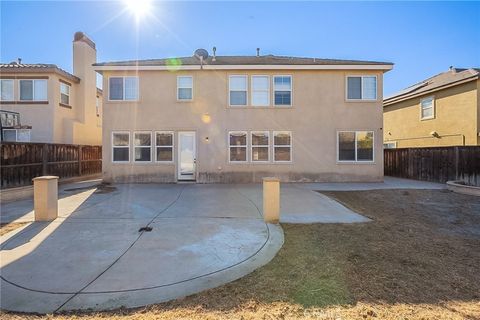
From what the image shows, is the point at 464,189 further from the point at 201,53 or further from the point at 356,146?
Result: the point at 201,53

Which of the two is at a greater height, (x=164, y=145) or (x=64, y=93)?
(x=64, y=93)

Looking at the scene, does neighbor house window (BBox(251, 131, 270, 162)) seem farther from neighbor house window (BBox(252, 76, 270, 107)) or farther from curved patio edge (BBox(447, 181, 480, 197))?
curved patio edge (BBox(447, 181, 480, 197))

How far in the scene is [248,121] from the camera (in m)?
13.8

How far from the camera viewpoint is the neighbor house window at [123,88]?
45.5 ft

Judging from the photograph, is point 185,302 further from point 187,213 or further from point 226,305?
point 187,213

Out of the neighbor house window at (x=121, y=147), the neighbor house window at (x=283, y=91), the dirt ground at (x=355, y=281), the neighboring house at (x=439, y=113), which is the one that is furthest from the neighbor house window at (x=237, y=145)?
the neighboring house at (x=439, y=113)

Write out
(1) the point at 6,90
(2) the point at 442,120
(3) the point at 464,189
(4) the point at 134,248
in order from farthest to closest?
(2) the point at 442,120, (1) the point at 6,90, (3) the point at 464,189, (4) the point at 134,248

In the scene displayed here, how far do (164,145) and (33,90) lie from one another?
9.07 meters

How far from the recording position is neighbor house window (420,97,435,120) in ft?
59.1

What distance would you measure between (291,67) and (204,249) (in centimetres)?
1114

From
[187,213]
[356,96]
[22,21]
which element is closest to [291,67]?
[356,96]

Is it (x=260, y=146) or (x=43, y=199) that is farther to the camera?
(x=260, y=146)

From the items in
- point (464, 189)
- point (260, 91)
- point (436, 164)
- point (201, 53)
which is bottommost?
point (464, 189)

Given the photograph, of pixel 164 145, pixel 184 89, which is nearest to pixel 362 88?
pixel 184 89
